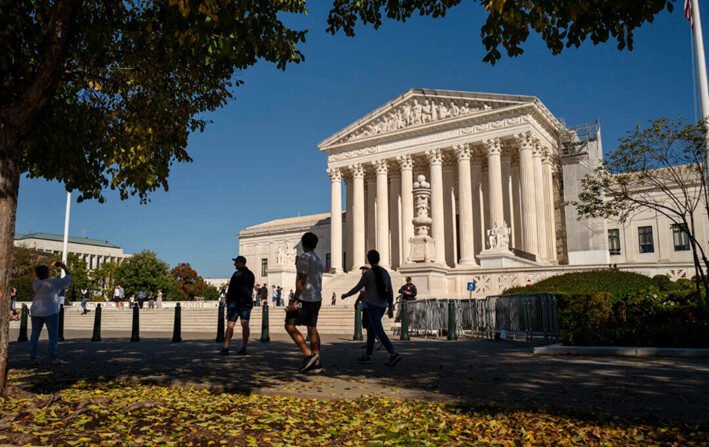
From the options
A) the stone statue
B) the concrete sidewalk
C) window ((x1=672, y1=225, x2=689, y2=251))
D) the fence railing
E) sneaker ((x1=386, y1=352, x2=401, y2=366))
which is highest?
window ((x1=672, y1=225, x2=689, y2=251))

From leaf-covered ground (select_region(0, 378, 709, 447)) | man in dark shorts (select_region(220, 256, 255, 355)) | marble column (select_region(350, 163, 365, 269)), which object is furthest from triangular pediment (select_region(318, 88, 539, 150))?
leaf-covered ground (select_region(0, 378, 709, 447))

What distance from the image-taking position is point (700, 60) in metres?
19.2

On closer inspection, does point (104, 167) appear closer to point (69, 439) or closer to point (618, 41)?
point (69, 439)

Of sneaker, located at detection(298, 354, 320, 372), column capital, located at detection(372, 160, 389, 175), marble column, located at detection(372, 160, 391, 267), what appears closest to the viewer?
sneaker, located at detection(298, 354, 320, 372)

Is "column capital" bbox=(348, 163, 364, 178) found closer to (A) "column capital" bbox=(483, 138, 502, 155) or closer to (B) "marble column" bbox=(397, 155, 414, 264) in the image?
(B) "marble column" bbox=(397, 155, 414, 264)

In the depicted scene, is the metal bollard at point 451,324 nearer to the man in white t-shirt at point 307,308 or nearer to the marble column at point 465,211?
the man in white t-shirt at point 307,308

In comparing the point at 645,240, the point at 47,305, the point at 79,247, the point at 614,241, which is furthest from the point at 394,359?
the point at 79,247

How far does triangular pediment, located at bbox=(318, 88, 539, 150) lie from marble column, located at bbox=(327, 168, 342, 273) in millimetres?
2834

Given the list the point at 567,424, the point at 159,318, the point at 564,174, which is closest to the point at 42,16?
the point at 567,424

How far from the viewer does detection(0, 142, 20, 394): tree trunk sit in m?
5.58

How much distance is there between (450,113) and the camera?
135 ft

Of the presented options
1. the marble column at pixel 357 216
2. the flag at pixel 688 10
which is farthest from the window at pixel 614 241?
the flag at pixel 688 10

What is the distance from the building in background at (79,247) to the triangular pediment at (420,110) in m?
66.8

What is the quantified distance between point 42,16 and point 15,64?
1904mm
